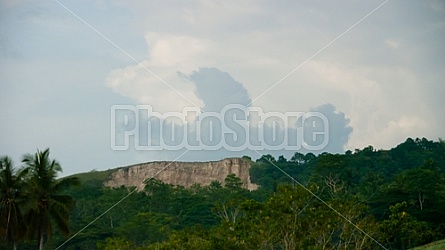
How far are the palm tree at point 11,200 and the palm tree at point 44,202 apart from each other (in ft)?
1.29

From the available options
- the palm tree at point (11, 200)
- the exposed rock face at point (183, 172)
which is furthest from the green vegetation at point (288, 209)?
the exposed rock face at point (183, 172)

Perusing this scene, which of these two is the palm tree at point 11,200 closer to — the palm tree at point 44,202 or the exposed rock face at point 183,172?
the palm tree at point 44,202

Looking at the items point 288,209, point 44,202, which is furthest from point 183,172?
point 288,209

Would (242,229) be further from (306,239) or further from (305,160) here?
(305,160)

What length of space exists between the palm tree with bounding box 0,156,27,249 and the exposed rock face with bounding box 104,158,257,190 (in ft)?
192

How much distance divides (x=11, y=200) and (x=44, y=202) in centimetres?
134

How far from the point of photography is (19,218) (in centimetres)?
3231

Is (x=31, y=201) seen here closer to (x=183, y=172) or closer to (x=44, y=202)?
(x=44, y=202)

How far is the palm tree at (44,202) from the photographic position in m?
32.8

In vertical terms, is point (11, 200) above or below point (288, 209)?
above

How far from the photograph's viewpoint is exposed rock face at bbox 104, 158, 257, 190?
9325cm

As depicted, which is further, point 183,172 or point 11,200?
point 183,172

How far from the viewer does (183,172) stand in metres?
96.2

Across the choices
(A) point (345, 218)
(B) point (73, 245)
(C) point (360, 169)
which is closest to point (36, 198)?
(A) point (345, 218)
